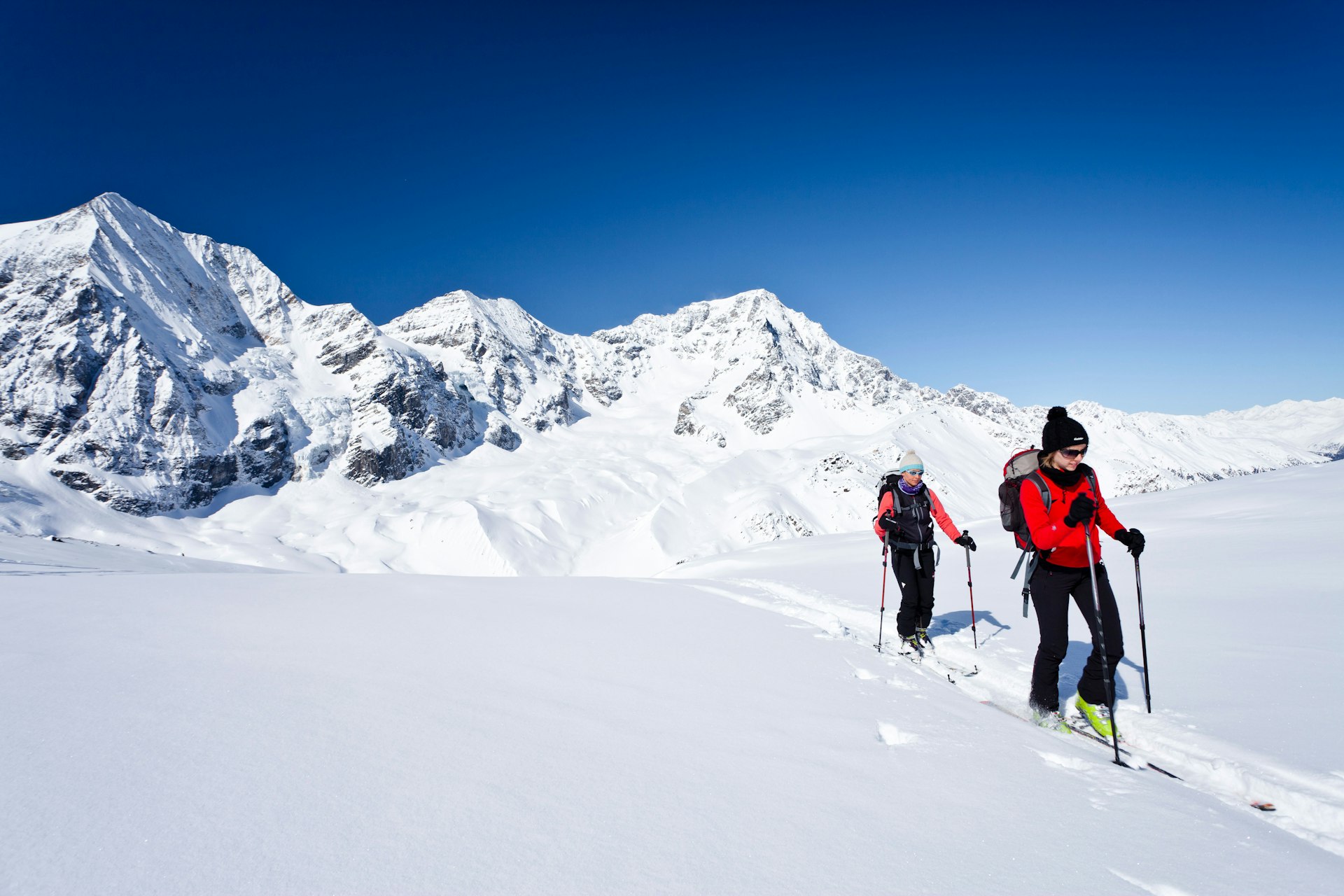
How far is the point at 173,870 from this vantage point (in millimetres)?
1900

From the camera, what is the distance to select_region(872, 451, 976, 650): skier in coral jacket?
25.7ft

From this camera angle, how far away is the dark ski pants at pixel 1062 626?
A: 4930mm

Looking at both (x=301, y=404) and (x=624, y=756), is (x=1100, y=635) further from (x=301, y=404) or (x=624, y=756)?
(x=301, y=404)

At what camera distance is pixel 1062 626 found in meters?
5.17

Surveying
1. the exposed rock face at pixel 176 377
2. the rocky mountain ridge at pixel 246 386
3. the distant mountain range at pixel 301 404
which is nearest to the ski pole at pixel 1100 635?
the distant mountain range at pixel 301 404

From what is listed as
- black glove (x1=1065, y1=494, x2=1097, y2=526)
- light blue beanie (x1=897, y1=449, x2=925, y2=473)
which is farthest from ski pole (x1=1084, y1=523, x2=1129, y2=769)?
light blue beanie (x1=897, y1=449, x2=925, y2=473)

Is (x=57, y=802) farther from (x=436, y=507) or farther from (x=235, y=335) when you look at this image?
(x=235, y=335)

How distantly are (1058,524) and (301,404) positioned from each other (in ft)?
507

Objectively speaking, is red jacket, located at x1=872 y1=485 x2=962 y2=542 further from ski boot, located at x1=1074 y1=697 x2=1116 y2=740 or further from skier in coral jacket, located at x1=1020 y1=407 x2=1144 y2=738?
ski boot, located at x1=1074 y1=697 x2=1116 y2=740

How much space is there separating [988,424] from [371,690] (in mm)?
173285

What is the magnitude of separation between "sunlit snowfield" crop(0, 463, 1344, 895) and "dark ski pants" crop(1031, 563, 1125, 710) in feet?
1.30

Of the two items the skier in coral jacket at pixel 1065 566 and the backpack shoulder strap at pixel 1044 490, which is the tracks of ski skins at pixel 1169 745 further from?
the backpack shoulder strap at pixel 1044 490

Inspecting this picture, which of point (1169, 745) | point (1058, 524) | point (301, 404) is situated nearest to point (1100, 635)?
point (1169, 745)

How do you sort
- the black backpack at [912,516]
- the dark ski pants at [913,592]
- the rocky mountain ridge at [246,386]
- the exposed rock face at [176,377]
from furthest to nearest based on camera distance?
the rocky mountain ridge at [246,386], the exposed rock face at [176,377], the black backpack at [912,516], the dark ski pants at [913,592]
